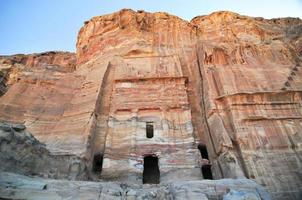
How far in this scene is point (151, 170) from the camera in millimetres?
14711

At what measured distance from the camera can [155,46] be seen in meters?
21.0

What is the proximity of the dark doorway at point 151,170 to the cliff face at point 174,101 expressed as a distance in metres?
0.26

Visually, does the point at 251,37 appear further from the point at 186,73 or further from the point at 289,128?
the point at 289,128

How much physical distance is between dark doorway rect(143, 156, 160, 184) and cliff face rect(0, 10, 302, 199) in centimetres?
26

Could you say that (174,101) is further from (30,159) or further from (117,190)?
(30,159)

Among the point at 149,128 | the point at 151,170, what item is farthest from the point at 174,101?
the point at 151,170

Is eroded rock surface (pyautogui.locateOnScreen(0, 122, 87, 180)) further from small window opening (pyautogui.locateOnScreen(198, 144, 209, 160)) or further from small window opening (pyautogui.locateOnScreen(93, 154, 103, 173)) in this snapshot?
small window opening (pyautogui.locateOnScreen(198, 144, 209, 160))

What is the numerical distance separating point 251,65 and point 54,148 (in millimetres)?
11456

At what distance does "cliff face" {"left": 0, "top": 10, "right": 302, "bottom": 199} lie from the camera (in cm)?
1370

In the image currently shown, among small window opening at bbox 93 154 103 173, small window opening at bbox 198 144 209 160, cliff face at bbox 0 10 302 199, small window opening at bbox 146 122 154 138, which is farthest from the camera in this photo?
small window opening at bbox 146 122 154 138

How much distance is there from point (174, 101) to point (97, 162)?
4881mm

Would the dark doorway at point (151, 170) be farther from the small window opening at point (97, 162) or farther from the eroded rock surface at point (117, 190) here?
the eroded rock surface at point (117, 190)

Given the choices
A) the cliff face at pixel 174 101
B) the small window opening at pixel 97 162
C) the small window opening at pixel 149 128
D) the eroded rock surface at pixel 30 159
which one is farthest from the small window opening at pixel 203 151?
the eroded rock surface at pixel 30 159

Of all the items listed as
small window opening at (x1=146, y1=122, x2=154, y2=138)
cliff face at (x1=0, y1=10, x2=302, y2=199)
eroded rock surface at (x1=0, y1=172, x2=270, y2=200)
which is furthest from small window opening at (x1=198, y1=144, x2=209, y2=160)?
eroded rock surface at (x1=0, y1=172, x2=270, y2=200)
